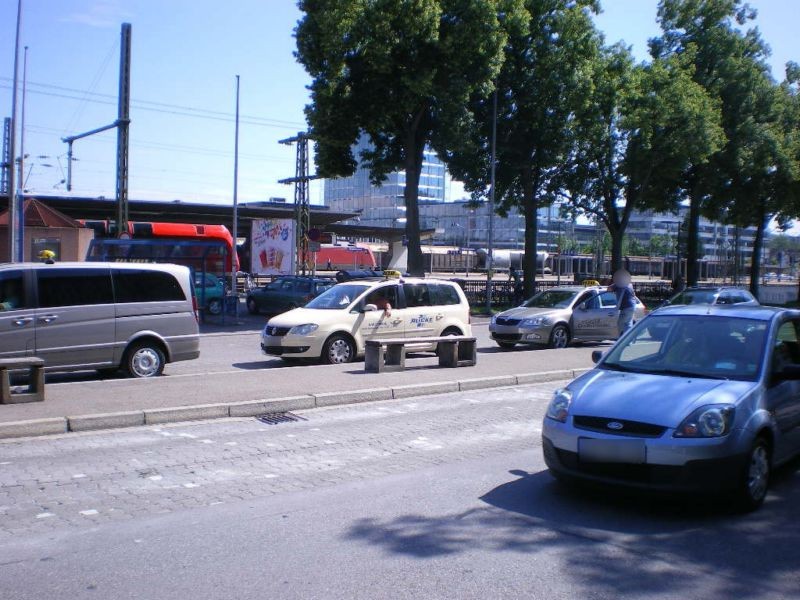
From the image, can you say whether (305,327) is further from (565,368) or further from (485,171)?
Result: (485,171)

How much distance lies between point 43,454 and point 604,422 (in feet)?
17.9

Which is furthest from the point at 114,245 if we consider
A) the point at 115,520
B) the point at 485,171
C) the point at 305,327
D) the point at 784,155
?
the point at 784,155

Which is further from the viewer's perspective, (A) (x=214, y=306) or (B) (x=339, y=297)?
(A) (x=214, y=306)

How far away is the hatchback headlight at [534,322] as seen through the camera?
Result: 61.5ft

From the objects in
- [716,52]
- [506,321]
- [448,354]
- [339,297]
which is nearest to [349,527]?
[448,354]

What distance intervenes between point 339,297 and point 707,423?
35.1ft

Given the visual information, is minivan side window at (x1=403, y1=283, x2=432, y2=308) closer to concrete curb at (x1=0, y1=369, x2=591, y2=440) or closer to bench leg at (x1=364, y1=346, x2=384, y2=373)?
bench leg at (x1=364, y1=346, x2=384, y2=373)

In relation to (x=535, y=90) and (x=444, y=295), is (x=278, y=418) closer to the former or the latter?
(x=444, y=295)

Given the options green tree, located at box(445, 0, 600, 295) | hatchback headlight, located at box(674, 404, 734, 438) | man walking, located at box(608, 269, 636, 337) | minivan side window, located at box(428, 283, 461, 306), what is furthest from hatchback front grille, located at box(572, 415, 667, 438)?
green tree, located at box(445, 0, 600, 295)

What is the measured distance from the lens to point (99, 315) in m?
12.5

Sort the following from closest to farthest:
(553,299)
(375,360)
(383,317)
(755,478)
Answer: (755,478) < (375,360) < (383,317) < (553,299)

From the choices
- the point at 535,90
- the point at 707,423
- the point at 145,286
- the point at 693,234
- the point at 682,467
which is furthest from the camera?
the point at 693,234

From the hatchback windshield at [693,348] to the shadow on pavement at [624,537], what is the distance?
111 centimetres

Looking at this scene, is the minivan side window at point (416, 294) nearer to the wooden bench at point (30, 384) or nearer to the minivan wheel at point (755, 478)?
the wooden bench at point (30, 384)
